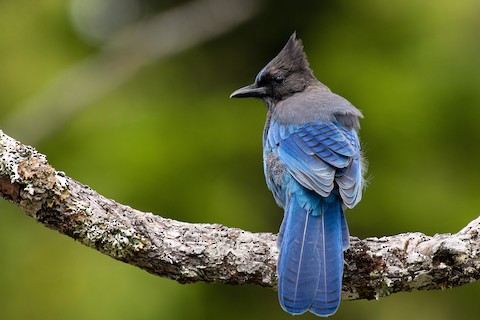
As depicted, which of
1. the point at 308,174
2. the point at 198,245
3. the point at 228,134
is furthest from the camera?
the point at 228,134

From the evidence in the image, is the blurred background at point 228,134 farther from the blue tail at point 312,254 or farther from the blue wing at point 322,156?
the blue tail at point 312,254

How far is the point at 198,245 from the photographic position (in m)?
4.04

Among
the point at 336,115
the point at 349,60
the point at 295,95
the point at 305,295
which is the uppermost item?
the point at 349,60

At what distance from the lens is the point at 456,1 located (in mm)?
6219

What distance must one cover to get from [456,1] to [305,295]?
122 inches

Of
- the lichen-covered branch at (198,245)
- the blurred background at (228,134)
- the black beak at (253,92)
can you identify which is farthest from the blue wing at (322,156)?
the blurred background at (228,134)

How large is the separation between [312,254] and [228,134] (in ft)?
7.71

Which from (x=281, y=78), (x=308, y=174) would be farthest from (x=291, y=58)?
(x=308, y=174)

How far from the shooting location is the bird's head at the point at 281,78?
226 inches

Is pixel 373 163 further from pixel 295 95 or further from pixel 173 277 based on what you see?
pixel 173 277

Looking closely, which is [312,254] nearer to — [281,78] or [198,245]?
[198,245]

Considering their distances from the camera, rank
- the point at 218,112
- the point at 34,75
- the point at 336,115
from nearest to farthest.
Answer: the point at 336,115 → the point at 218,112 → the point at 34,75

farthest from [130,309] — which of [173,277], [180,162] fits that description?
[173,277]

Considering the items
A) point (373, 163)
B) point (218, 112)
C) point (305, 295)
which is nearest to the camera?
point (305, 295)
